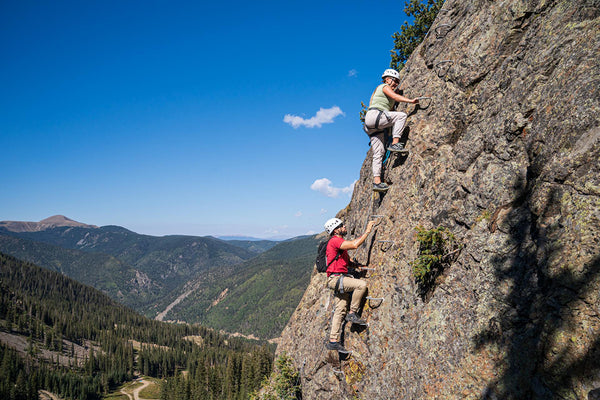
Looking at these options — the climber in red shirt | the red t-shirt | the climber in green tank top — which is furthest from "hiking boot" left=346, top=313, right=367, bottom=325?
the climber in green tank top

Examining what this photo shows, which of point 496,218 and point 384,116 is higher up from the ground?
A: point 384,116

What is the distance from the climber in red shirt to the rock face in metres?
0.72

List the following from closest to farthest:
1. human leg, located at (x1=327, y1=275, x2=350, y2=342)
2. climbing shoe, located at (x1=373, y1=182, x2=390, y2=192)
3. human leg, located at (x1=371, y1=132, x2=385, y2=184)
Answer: human leg, located at (x1=327, y1=275, x2=350, y2=342), human leg, located at (x1=371, y1=132, x2=385, y2=184), climbing shoe, located at (x1=373, y1=182, x2=390, y2=192)

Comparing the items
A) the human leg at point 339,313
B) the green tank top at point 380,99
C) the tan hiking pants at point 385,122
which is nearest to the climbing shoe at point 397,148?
the tan hiking pants at point 385,122

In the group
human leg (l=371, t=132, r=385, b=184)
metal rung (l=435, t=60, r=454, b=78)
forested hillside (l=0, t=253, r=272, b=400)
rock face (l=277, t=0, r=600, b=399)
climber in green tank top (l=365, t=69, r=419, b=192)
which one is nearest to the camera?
rock face (l=277, t=0, r=600, b=399)

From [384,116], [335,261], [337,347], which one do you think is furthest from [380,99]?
[337,347]

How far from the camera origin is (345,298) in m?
12.5

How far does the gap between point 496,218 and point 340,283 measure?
6.05 metres

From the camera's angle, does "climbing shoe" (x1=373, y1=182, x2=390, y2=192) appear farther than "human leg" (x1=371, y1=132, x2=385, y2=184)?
Yes

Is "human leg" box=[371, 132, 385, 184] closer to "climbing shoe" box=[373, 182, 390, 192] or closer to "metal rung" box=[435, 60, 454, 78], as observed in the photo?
"climbing shoe" box=[373, 182, 390, 192]

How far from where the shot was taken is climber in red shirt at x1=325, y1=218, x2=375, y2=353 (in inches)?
467

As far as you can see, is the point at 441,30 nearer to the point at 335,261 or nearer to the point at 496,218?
the point at 496,218

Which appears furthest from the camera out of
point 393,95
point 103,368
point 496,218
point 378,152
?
point 103,368

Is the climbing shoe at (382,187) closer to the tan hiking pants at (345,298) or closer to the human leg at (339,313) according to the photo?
the tan hiking pants at (345,298)
